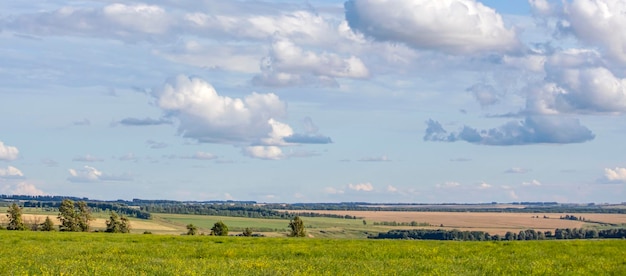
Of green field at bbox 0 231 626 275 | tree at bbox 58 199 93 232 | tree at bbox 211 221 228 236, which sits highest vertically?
tree at bbox 58 199 93 232

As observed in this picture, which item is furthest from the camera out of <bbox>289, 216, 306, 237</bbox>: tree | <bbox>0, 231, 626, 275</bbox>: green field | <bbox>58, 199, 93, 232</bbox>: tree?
<bbox>58, 199, 93, 232</bbox>: tree

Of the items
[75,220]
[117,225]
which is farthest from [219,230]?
[75,220]

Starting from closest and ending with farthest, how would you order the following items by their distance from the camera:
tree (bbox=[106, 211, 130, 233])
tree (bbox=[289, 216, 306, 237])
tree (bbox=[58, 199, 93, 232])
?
tree (bbox=[289, 216, 306, 237])
tree (bbox=[58, 199, 93, 232])
tree (bbox=[106, 211, 130, 233])

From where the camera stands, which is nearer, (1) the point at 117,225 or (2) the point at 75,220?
(1) the point at 117,225

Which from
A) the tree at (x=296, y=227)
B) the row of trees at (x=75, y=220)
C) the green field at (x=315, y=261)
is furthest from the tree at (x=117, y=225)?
the green field at (x=315, y=261)

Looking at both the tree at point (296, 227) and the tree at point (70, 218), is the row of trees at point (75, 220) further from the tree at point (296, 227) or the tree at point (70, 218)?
the tree at point (296, 227)

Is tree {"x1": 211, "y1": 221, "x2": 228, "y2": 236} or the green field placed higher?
tree {"x1": 211, "y1": 221, "x2": 228, "y2": 236}

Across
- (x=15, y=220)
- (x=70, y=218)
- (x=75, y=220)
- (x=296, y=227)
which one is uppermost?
(x=70, y=218)

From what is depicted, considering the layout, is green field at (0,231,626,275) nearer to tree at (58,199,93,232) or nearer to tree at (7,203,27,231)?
tree at (7,203,27,231)

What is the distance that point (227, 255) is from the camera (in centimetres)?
4009

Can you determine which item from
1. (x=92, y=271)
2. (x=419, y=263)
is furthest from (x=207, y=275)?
(x=419, y=263)

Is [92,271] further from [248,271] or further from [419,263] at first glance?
[419,263]

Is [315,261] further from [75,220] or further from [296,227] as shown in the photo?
[75,220]

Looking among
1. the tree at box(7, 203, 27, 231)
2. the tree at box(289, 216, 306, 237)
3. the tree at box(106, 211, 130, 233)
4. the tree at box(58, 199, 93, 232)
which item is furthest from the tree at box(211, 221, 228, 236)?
the tree at box(7, 203, 27, 231)
